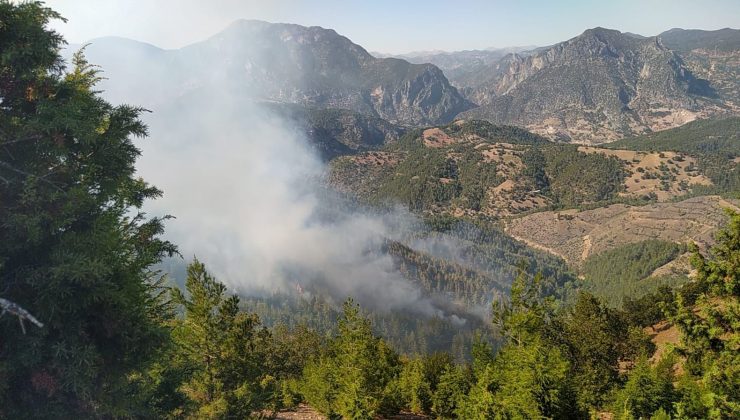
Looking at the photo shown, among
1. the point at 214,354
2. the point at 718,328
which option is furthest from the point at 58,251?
the point at 718,328

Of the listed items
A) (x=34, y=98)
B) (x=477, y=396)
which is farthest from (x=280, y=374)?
(x=34, y=98)

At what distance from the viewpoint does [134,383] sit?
13.9 metres

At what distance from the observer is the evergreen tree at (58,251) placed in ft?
33.8

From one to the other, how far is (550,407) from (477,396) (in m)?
3.44

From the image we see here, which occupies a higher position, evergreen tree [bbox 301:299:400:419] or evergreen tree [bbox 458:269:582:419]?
evergreen tree [bbox 458:269:582:419]

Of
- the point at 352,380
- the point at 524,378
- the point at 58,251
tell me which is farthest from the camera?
the point at 352,380

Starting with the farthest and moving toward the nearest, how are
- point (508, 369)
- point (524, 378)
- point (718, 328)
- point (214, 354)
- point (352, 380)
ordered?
point (352, 380) < point (214, 354) < point (508, 369) < point (524, 378) < point (718, 328)

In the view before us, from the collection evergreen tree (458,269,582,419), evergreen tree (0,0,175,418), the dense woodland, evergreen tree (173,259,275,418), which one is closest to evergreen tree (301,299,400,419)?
evergreen tree (173,259,275,418)

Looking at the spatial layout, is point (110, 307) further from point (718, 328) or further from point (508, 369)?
point (718, 328)

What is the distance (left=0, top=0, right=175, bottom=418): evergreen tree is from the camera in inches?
405

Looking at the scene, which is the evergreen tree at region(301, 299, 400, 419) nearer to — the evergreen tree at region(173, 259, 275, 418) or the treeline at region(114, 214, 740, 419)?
the treeline at region(114, 214, 740, 419)

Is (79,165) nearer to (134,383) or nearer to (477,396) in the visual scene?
(134,383)

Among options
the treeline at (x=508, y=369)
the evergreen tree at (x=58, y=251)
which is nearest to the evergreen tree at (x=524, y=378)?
the treeline at (x=508, y=369)

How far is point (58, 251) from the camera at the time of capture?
10.7 meters
